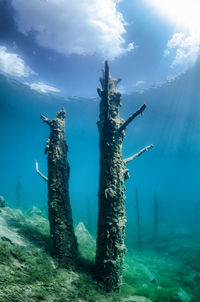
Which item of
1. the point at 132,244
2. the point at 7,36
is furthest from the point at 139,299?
the point at 7,36

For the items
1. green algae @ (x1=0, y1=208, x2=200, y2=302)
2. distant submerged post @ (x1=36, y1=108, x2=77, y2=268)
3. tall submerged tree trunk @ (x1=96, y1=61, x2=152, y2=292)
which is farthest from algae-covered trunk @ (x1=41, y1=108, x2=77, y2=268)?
tall submerged tree trunk @ (x1=96, y1=61, x2=152, y2=292)

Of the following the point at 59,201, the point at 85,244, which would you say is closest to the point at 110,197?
the point at 59,201

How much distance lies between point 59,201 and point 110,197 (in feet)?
5.74

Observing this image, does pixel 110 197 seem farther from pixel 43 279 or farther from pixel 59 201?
pixel 43 279

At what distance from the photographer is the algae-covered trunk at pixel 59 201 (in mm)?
5750

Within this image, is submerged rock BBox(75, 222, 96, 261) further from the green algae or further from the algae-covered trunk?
the algae-covered trunk

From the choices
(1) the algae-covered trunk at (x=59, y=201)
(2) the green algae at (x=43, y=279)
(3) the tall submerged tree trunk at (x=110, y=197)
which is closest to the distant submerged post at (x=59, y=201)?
(1) the algae-covered trunk at (x=59, y=201)

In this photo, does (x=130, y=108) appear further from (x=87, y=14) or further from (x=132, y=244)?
(x=132, y=244)

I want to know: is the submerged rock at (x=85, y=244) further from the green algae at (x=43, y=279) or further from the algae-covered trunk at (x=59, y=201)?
the algae-covered trunk at (x=59, y=201)

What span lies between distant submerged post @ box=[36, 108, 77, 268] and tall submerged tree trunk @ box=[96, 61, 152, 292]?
38.6 inches

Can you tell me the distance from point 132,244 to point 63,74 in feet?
63.1

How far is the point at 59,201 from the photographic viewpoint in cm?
619

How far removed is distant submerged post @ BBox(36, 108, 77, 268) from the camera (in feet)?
18.9

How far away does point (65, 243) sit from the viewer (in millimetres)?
5820
